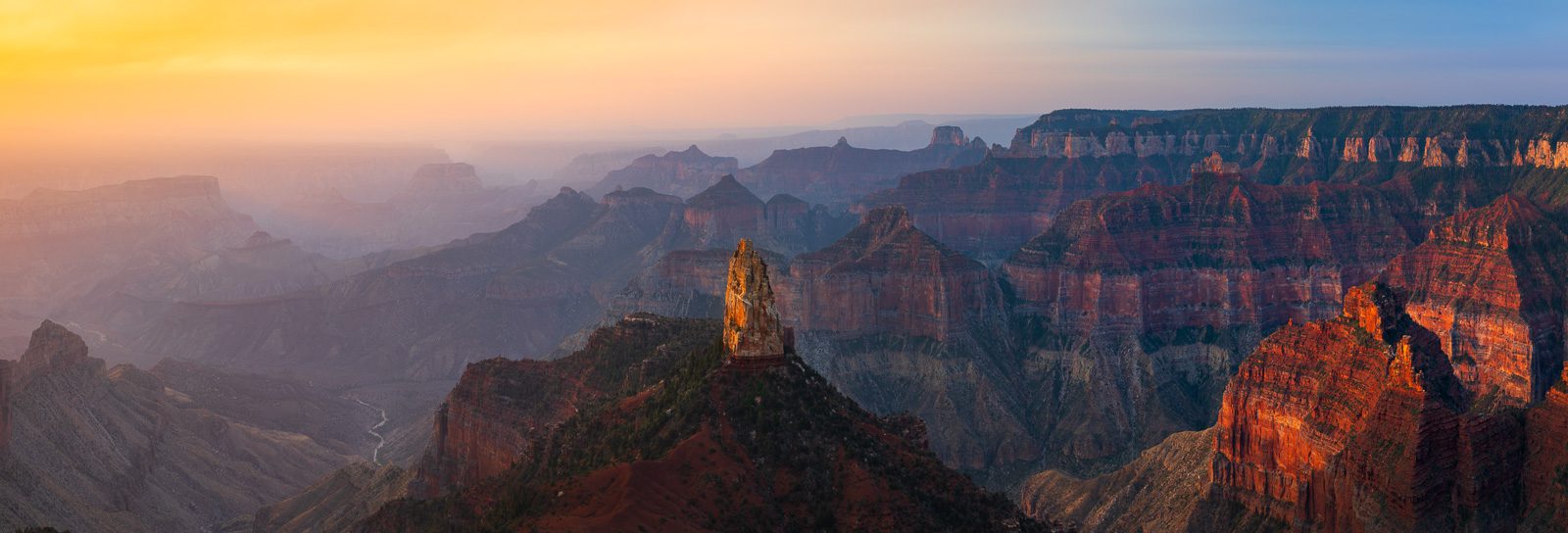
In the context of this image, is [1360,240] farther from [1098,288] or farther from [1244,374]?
[1244,374]

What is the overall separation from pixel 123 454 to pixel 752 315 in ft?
356

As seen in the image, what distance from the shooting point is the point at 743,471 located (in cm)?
5300

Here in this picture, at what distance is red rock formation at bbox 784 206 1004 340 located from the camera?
6078 inches

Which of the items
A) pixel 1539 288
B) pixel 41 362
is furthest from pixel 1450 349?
pixel 41 362

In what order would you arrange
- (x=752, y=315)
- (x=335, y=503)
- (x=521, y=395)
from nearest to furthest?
1. (x=752, y=315)
2. (x=521, y=395)
3. (x=335, y=503)

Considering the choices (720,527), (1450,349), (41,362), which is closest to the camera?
(720,527)

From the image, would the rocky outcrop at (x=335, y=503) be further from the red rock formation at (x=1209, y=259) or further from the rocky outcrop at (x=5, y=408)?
the red rock formation at (x=1209, y=259)

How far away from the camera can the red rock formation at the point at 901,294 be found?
154 m

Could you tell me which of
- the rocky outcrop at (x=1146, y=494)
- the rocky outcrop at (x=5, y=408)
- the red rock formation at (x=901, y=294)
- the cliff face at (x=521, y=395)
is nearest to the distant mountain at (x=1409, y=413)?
the rocky outcrop at (x=1146, y=494)

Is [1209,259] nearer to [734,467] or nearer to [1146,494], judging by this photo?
[1146,494]

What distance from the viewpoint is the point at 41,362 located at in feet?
463

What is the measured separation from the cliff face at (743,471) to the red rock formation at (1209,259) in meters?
94.6

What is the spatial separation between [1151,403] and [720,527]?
102836mm

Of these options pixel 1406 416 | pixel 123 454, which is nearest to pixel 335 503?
pixel 123 454
